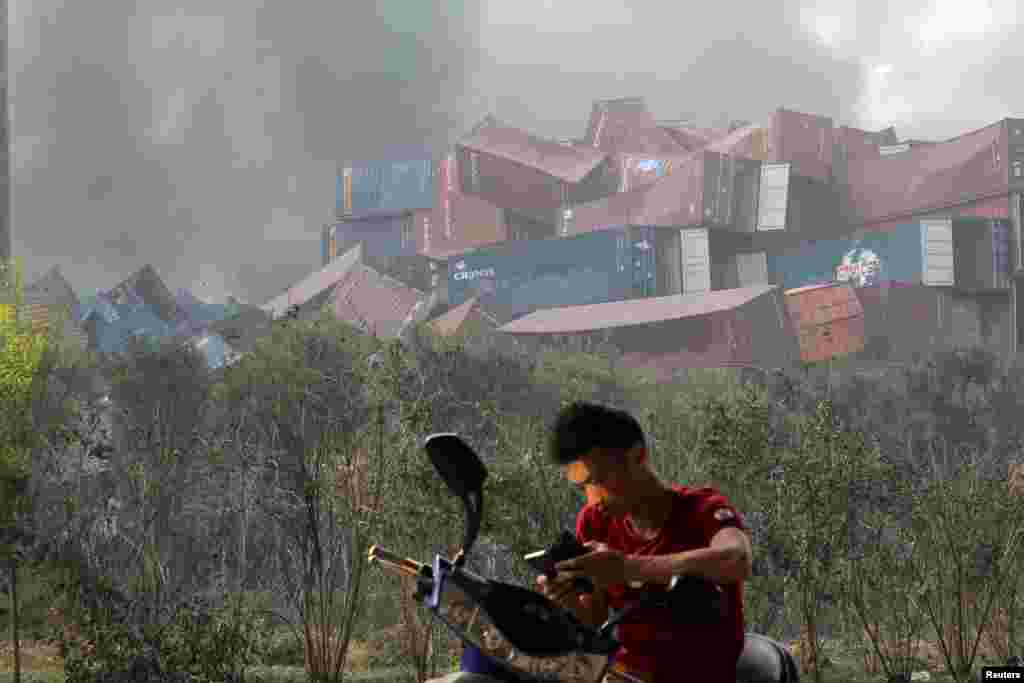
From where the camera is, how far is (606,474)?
87.6 inches

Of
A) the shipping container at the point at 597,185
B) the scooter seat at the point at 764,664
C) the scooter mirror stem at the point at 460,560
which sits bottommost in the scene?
the scooter seat at the point at 764,664

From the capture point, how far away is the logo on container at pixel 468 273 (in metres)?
63.2

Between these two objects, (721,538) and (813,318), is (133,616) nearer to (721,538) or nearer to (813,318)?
(721,538)

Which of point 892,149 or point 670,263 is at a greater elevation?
point 892,149

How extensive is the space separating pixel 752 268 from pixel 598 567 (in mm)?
66653

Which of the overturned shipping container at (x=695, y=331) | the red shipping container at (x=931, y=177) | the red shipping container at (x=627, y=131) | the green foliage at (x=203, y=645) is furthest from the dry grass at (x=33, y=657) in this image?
the red shipping container at (x=627, y=131)

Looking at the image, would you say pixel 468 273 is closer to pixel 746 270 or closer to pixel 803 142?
pixel 746 270

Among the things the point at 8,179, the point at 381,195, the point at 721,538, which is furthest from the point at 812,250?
the point at 721,538

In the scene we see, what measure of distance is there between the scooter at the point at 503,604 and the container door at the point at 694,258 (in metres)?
61.8

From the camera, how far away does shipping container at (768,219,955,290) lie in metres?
60.6

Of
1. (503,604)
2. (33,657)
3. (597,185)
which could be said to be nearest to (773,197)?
(597,185)

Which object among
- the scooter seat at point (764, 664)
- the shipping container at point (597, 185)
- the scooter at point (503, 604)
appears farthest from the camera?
the shipping container at point (597, 185)

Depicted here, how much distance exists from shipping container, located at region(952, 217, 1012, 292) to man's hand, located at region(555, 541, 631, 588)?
62458 mm

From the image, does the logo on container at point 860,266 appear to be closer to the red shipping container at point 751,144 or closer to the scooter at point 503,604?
the red shipping container at point 751,144
